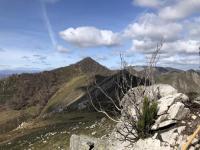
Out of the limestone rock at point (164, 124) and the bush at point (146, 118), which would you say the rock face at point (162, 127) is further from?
the bush at point (146, 118)

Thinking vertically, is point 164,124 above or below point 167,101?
below

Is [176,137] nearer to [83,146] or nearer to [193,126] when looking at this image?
[193,126]

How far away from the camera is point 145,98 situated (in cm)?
1877

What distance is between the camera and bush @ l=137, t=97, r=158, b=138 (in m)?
18.4

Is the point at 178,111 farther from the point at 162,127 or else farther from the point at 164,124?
the point at 162,127

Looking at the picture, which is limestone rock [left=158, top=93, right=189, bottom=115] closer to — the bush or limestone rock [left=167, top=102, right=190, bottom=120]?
limestone rock [left=167, top=102, right=190, bottom=120]

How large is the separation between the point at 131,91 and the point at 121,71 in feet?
4.17

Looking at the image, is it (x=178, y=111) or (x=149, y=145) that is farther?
(x=178, y=111)

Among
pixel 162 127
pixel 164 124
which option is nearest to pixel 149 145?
pixel 162 127

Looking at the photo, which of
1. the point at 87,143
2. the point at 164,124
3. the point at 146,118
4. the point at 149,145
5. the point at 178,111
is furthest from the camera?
the point at 87,143

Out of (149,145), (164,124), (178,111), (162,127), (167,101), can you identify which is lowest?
(149,145)

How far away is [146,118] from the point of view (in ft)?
61.0

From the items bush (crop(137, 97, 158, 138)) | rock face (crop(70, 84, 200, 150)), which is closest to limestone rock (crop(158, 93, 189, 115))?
rock face (crop(70, 84, 200, 150))

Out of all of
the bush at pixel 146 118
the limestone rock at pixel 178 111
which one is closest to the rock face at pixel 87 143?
the bush at pixel 146 118
